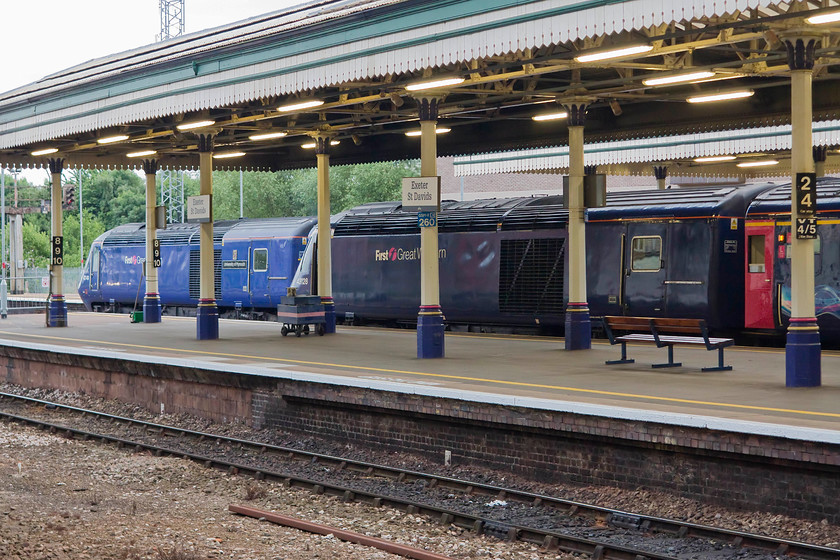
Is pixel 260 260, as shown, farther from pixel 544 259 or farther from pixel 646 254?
pixel 646 254

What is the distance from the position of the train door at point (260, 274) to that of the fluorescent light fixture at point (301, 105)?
982cm

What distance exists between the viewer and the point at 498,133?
21.9 meters

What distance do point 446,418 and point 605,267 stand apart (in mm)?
8021

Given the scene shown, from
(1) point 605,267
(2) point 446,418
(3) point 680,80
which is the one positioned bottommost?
(2) point 446,418

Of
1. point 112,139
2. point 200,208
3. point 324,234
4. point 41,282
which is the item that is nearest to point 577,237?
point 324,234

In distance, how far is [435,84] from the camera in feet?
52.7

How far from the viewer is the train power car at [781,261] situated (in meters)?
A: 16.6

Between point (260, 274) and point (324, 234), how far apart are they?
21.7 ft

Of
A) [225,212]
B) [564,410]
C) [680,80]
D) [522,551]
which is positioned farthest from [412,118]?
[225,212]

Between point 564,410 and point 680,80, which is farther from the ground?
point 680,80

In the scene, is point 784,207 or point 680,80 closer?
point 680,80

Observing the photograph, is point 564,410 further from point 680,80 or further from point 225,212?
point 225,212

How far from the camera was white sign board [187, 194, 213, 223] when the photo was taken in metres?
21.4

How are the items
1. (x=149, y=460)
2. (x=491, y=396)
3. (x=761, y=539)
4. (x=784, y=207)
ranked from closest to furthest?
(x=761, y=539) < (x=491, y=396) < (x=149, y=460) < (x=784, y=207)
